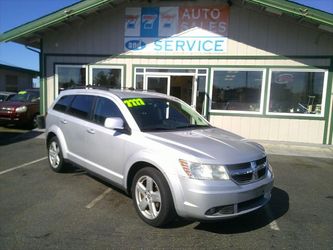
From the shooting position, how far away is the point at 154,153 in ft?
13.0

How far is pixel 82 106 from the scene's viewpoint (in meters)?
5.75

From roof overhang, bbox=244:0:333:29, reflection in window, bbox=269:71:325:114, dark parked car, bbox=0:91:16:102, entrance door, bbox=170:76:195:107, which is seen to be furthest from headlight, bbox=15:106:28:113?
roof overhang, bbox=244:0:333:29

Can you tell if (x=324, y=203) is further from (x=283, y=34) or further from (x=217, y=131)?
(x=283, y=34)

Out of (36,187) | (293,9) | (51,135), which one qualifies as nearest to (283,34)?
(293,9)

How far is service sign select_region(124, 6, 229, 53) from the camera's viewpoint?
1139cm

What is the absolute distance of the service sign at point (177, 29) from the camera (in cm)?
1139

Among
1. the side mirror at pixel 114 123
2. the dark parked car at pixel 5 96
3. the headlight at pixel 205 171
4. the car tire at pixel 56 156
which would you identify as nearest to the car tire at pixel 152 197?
the headlight at pixel 205 171

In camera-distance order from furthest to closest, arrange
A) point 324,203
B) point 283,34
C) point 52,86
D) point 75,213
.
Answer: point 52,86 → point 283,34 → point 324,203 → point 75,213

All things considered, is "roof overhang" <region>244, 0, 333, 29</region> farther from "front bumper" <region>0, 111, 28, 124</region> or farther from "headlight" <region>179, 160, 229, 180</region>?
"front bumper" <region>0, 111, 28, 124</region>

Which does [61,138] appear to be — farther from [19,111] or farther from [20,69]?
[20,69]

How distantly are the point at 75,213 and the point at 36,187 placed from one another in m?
1.48

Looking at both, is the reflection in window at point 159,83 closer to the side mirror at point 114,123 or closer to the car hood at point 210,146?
the car hood at point 210,146

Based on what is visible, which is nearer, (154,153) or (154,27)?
(154,153)

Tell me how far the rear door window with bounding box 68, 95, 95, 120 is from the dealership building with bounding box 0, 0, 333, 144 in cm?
620
